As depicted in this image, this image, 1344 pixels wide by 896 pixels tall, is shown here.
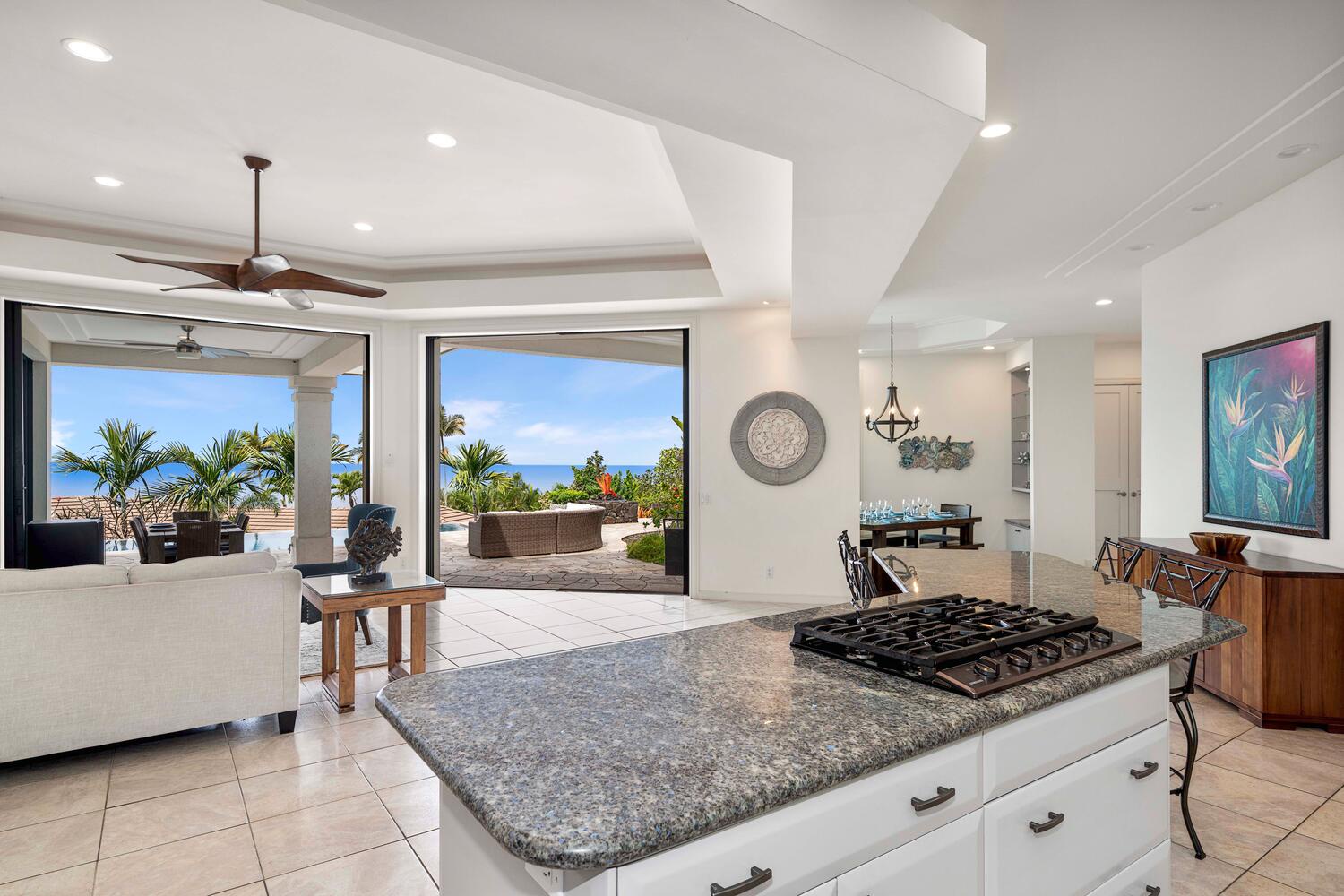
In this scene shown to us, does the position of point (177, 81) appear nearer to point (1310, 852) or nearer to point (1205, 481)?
point (1310, 852)

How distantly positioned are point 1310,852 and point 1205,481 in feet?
7.96

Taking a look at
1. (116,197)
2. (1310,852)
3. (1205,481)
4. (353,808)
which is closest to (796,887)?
(353,808)

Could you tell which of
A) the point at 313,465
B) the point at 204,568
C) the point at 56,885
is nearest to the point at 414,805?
the point at 56,885

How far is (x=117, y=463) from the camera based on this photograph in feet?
29.6

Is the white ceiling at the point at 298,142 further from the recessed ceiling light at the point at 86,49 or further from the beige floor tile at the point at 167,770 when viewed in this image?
the beige floor tile at the point at 167,770

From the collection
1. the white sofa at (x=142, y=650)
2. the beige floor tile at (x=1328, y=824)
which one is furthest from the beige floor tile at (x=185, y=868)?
the beige floor tile at (x=1328, y=824)

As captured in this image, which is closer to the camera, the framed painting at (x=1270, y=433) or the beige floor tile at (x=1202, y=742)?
the beige floor tile at (x=1202, y=742)

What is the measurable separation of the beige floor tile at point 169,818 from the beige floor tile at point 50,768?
0.52 metres

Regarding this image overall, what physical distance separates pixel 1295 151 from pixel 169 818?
205 inches

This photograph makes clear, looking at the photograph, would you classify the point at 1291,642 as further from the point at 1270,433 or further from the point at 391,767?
the point at 391,767

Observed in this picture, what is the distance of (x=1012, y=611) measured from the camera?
1.80 metres

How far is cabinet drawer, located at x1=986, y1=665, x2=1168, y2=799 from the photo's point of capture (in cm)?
128

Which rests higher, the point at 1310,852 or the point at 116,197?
the point at 116,197

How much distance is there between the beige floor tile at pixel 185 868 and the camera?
208 cm
